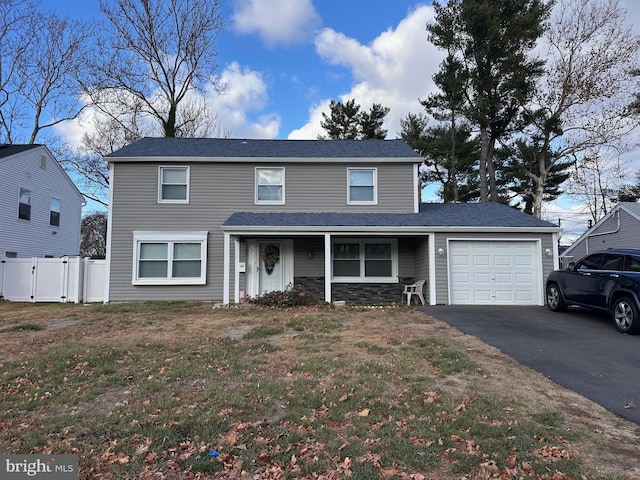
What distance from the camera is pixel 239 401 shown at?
427 cm

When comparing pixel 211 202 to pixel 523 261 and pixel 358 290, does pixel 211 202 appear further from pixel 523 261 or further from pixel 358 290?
pixel 523 261

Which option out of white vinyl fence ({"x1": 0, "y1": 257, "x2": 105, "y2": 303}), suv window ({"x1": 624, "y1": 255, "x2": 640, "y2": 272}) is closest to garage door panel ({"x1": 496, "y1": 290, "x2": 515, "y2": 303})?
suv window ({"x1": 624, "y1": 255, "x2": 640, "y2": 272})

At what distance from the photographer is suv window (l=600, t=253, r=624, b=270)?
28.3 ft

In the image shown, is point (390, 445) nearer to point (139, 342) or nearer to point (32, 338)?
point (139, 342)

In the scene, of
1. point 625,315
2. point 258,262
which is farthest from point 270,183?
point 625,315

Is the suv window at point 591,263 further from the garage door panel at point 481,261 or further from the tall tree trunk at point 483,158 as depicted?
the tall tree trunk at point 483,158

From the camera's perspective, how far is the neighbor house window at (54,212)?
19.4 m

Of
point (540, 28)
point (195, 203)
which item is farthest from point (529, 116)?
point (195, 203)

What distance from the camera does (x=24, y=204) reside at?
17.5m

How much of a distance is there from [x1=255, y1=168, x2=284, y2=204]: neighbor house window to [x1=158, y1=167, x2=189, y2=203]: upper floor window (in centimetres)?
249

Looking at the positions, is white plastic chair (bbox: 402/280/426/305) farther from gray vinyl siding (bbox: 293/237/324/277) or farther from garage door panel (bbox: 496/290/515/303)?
gray vinyl siding (bbox: 293/237/324/277)

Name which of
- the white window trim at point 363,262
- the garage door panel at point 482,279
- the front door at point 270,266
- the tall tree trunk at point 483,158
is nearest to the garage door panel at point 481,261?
the garage door panel at point 482,279

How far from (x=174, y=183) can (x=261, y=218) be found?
3517 millimetres

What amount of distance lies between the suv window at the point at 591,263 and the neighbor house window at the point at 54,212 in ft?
71.9
